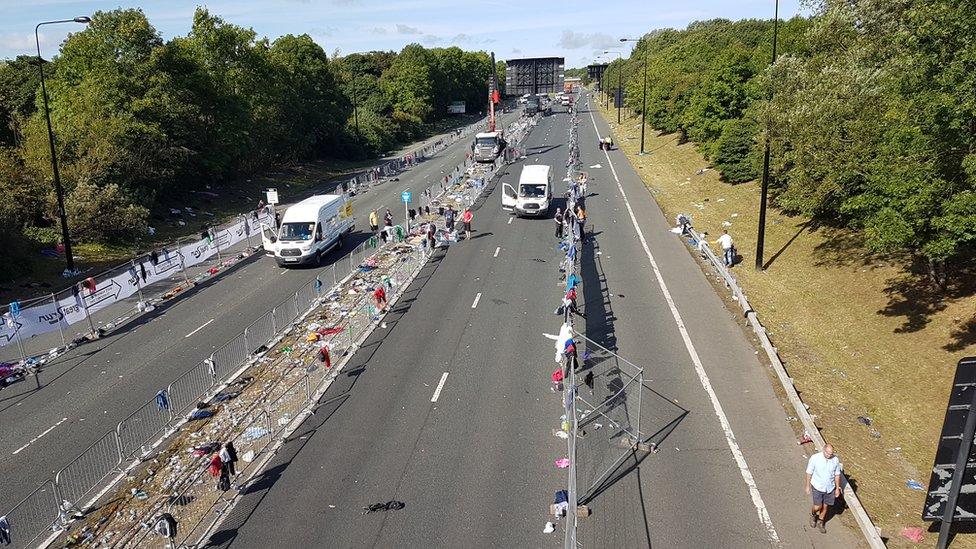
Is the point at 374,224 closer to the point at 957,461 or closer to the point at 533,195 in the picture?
the point at 533,195

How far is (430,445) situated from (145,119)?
35.2 m

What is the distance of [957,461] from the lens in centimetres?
921

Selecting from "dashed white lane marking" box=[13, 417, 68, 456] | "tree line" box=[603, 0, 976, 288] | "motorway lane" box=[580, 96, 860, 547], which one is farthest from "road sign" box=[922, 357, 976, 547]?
"dashed white lane marking" box=[13, 417, 68, 456]

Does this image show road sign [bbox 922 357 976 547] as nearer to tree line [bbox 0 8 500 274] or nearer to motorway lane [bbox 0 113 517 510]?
motorway lane [bbox 0 113 517 510]

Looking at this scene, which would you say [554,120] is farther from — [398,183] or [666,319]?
[666,319]

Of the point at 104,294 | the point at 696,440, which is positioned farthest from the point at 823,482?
the point at 104,294

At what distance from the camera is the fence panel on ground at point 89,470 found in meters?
12.4

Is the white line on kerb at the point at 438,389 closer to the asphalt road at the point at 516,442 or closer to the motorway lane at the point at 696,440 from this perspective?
the asphalt road at the point at 516,442

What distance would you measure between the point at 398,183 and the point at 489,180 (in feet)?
26.4

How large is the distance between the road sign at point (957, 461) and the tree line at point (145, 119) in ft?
104

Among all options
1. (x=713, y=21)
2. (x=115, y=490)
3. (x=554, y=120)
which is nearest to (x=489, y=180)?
(x=115, y=490)

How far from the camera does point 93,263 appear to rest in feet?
98.3

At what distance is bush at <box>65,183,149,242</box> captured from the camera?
3166 cm

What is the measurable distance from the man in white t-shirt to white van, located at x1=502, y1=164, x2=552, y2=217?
25480mm
